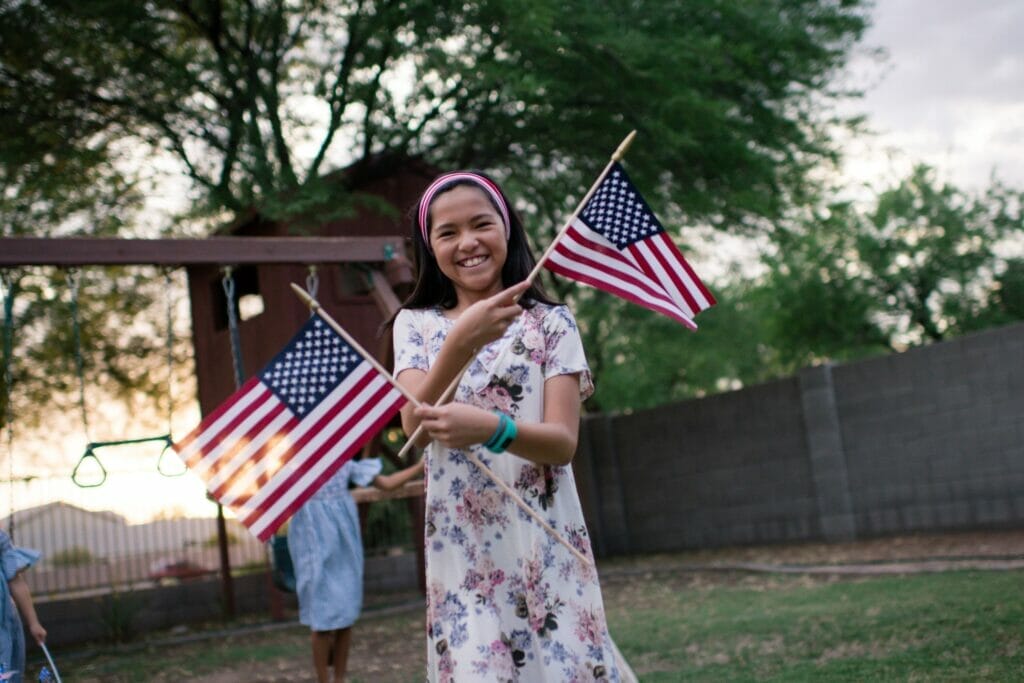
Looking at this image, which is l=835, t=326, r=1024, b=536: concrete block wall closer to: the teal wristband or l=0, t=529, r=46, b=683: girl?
l=0, t=529, r=46, b=683: girl

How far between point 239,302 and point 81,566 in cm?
445

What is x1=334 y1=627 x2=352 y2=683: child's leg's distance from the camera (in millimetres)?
6996

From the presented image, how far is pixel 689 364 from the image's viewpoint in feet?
76.2

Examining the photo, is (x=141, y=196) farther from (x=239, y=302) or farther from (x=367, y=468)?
(x=367, y=468)

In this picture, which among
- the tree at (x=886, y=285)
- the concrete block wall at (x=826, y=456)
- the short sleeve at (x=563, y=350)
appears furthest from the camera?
the tree at (x=886, y=285)

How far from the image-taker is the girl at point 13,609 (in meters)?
5.13

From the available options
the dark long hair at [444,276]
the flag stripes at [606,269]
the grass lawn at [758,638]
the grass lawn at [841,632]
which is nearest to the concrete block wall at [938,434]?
the grass lawn at [758,638]

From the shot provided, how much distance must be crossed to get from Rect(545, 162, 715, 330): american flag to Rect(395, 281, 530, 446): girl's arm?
2.87 feet

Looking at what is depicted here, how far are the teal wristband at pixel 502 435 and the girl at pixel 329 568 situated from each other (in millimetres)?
4358

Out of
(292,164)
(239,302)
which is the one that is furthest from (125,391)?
(292,164)

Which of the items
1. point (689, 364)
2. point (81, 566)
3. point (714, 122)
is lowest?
point (81, 566)

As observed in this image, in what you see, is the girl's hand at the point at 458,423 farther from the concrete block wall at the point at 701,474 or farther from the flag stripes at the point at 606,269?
the concrete block wall at the point at 701,474

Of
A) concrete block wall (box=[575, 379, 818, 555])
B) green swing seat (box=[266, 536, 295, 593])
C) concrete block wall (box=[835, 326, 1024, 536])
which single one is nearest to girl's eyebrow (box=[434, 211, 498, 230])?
green swing seat (box=[266, 536, 295, 593])

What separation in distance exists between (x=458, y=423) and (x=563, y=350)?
1.44 ft
